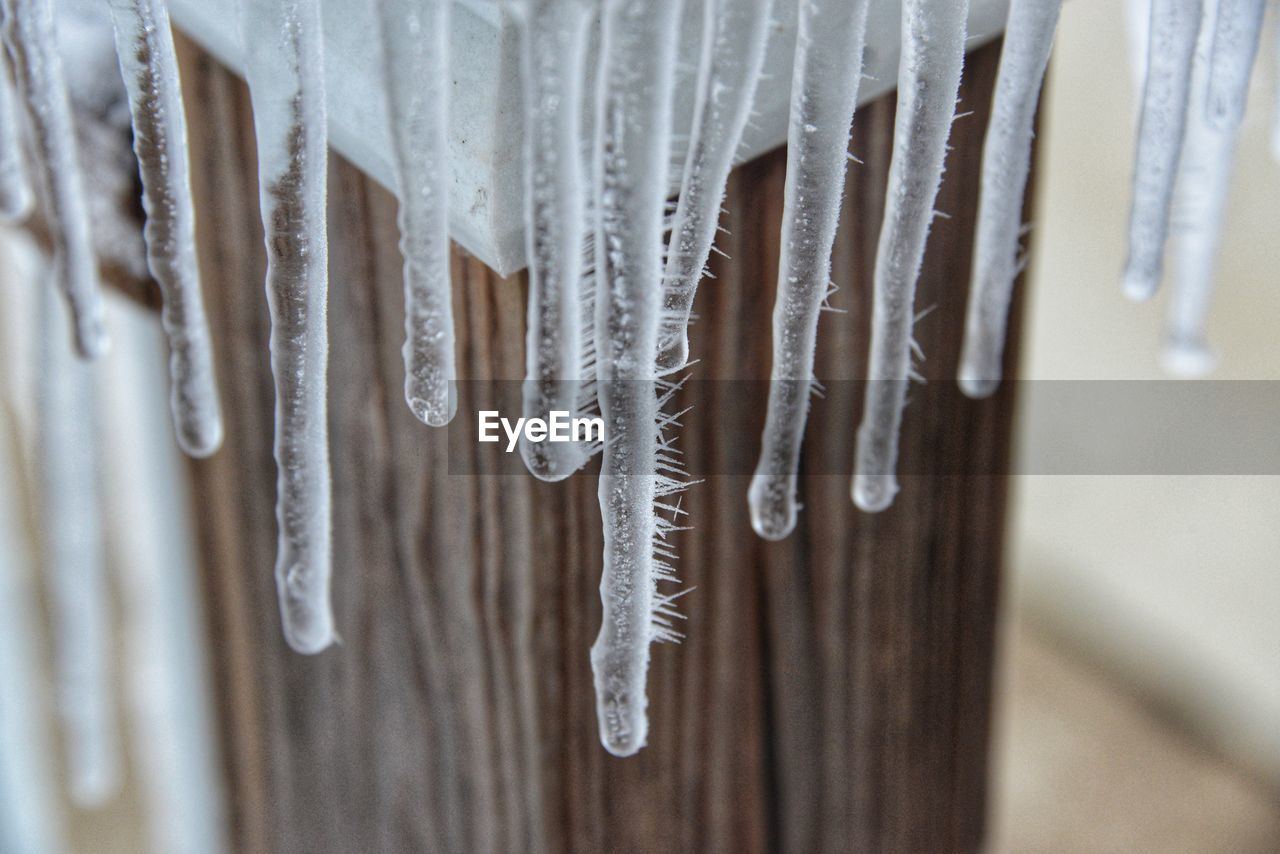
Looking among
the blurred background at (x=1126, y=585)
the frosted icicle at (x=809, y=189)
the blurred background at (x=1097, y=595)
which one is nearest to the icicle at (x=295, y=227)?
the frosted icicle at (x=809, y=189)

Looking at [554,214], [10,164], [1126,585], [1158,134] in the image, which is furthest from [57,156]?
[1126,585]

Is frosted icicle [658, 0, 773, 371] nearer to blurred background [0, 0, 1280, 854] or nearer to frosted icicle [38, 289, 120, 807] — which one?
frosted icicle [38, 289, 120, 807]

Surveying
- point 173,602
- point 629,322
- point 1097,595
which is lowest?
point 1097,595

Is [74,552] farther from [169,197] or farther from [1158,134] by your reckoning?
[1158,134]

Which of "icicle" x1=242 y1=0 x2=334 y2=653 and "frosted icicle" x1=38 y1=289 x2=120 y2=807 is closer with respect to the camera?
"icicle" x1=242 y1=0 x2=334 y2=653

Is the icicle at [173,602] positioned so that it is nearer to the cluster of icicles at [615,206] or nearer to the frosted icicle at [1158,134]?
the cluster of icicles at [615,206]

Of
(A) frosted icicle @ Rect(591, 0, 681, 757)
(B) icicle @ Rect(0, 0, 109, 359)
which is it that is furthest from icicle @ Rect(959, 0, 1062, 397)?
(B) icicle @ Rect(0, 0, 109, 359)
